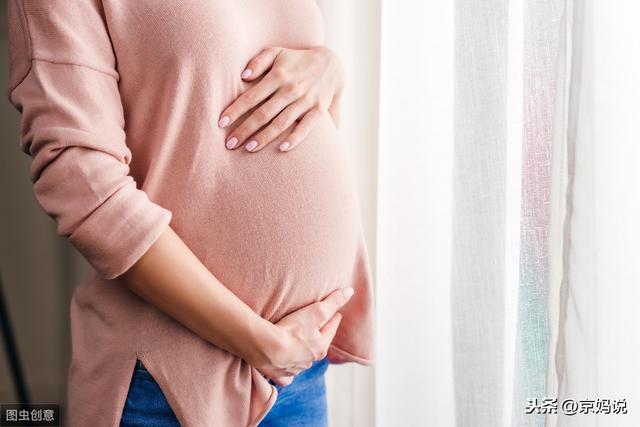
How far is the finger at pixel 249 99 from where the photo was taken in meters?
0.84

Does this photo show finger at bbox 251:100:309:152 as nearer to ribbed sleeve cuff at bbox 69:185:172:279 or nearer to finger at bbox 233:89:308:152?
finger at bbox 233:89:308:152

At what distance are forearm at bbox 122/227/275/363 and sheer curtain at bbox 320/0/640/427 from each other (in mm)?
430

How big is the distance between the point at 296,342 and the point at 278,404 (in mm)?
117

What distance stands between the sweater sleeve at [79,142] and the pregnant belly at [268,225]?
3.0 inches

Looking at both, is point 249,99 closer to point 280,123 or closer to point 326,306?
point 280,123

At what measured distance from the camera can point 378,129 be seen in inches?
52.4

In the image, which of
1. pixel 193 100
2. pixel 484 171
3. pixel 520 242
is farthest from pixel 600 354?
pixel 193 100

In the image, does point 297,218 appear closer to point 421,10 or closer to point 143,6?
point 143,6

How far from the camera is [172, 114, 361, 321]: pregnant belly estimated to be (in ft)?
2.73

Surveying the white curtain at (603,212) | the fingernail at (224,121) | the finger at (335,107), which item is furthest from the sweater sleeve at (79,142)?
the white curtain at (603,212)

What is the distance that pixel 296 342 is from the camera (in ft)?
2.78

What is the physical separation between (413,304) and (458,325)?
12cm

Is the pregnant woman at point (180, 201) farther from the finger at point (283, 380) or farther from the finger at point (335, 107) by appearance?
the finger at point (335, 107)

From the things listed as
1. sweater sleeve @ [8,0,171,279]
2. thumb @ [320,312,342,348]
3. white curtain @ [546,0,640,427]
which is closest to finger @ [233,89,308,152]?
sweater sleeve @ [8,0,171,279]
